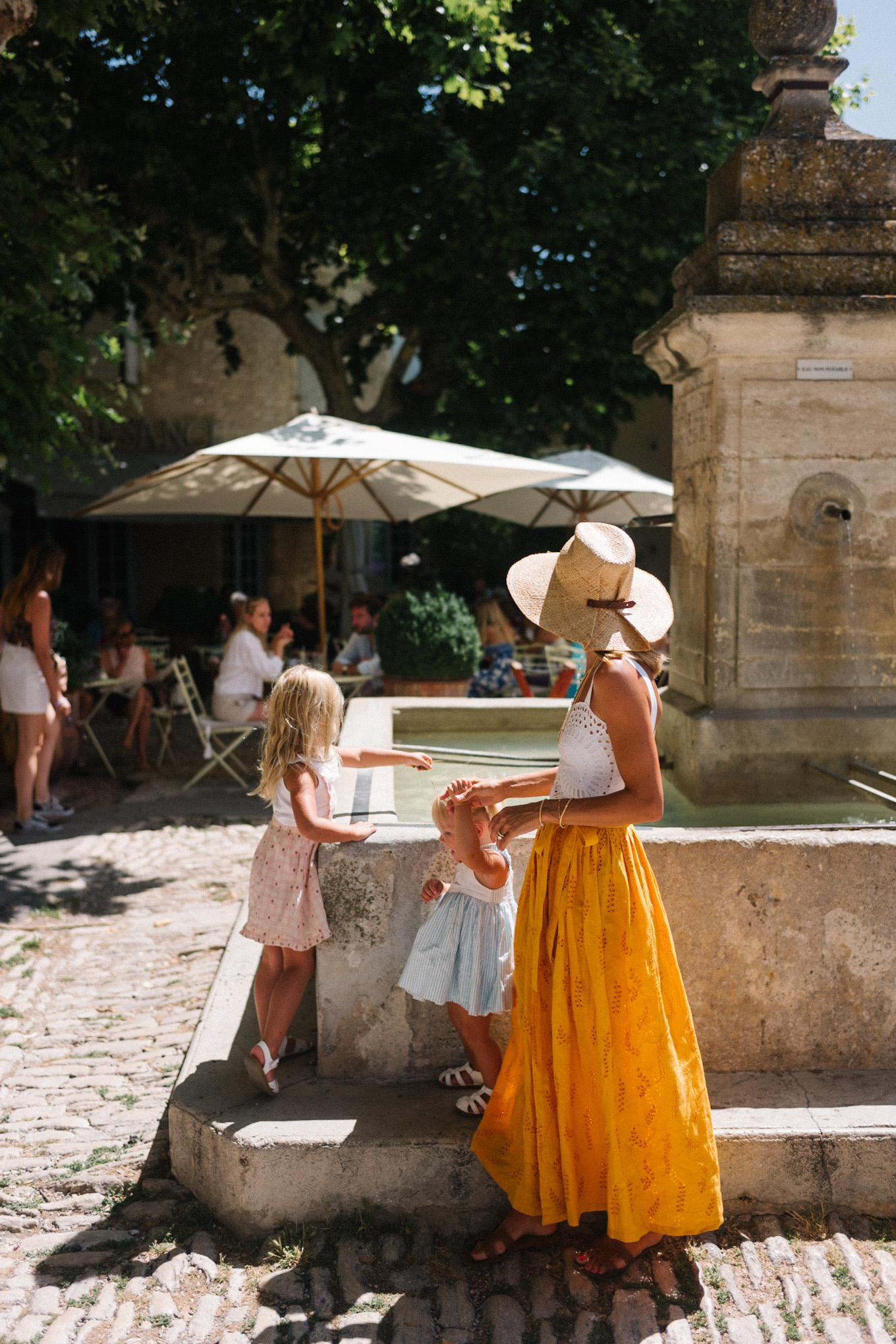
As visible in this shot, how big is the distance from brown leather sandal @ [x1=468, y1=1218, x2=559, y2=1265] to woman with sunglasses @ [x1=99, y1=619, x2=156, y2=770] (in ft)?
23.6

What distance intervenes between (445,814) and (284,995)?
32.9 inches

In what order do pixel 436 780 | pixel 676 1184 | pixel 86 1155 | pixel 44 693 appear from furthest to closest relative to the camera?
pixel 44 693, pixel 436 780, pixel 86 1155, pixel 676 1184

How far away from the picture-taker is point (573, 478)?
1084 cm

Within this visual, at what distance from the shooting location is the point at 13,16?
5.26 meters

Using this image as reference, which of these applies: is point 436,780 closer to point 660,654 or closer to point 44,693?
point 660,654

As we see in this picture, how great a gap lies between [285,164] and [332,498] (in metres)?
4.08

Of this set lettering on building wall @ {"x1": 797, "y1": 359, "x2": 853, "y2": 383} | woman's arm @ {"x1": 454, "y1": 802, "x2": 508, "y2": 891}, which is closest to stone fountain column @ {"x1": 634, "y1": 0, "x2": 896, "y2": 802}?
lettering on building wall @ {"x1": 797, "y1": 359, "x2": 853, "y2": 383}

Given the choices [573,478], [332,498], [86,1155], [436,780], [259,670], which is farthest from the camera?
[332,498]

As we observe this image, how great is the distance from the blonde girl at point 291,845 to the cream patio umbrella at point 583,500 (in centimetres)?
844

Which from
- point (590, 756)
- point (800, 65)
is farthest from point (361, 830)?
point (800, 65)

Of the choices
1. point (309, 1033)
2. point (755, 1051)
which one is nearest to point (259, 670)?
point (309, 1033)

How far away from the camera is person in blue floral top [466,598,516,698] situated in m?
9.38

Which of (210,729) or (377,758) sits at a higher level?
(377,758)

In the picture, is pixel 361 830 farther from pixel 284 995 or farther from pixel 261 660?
pixel 261 660
